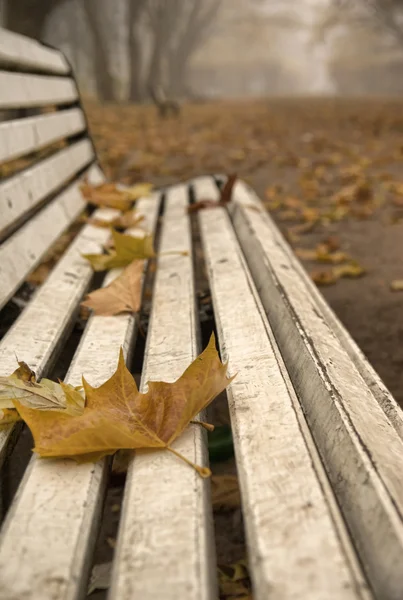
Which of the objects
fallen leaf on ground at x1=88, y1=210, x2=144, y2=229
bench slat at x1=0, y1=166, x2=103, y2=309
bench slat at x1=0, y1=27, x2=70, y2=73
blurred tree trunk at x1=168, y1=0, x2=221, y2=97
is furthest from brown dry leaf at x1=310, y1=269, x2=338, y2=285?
blurred tree trunk at x1=168, y1=0, x2=221, y2=97

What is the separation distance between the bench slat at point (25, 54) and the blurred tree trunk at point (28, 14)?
4265 mm

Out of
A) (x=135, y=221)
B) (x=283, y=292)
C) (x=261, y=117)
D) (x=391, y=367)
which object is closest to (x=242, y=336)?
(x=283, y=292)

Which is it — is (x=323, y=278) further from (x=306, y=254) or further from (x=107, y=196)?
(x=107, y=196)

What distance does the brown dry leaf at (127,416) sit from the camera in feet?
2.73

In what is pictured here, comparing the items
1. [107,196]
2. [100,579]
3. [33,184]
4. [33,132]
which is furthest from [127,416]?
[107,196]

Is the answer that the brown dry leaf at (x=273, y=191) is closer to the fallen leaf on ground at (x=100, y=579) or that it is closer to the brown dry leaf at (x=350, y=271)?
the brown dry leaf at (x=350, y=271)

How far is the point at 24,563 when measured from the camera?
0.67 meters

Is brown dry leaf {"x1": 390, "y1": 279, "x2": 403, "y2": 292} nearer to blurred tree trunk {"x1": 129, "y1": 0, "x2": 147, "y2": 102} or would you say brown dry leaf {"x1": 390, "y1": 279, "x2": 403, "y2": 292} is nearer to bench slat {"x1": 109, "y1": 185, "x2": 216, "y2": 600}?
bench slat {"x1": 109, "y1": 185, "x2": 216, "y2": 600}

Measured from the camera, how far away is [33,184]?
1.96 metres

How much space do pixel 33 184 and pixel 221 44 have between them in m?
53.3

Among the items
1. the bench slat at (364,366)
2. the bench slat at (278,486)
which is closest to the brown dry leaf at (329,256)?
the bench slat at (364,366)

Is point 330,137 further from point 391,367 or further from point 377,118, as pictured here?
point 391,367

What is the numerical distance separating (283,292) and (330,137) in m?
6.71

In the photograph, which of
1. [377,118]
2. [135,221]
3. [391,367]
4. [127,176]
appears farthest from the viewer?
[377,118]
